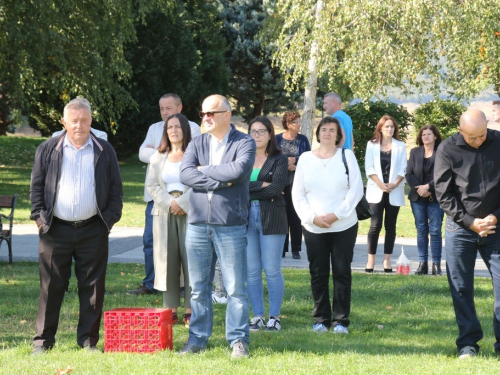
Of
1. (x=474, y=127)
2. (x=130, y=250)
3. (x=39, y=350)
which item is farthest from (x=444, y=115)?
(x=39, y=350)

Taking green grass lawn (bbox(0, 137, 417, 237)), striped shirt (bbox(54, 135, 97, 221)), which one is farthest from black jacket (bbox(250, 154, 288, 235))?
green grass lawn (bbox(0, 137, 417, 237))

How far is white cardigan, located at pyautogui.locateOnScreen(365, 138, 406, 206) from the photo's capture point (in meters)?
11.6

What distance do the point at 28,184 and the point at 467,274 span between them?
72.2 ft

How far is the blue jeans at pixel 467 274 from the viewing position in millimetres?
6883

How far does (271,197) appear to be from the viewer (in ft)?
26.2

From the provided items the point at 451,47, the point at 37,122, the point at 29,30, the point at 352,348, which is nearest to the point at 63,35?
the point at 29,30

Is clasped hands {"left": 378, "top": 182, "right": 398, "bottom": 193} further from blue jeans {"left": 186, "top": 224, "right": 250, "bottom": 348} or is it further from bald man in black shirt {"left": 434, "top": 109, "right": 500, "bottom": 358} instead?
blue jeans {"left": 186, "top": 224, "right": 250, "bottom": 348}

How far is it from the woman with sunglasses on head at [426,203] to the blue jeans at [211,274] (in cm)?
542

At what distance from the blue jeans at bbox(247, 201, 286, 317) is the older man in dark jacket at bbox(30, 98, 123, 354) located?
5.04 ft

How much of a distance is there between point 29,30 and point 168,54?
17533 millimetres

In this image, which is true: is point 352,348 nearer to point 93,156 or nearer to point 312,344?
point 312,344

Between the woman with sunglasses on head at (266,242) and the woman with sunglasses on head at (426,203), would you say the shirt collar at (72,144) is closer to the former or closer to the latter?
the woman with sunglasses on head at (266,242)

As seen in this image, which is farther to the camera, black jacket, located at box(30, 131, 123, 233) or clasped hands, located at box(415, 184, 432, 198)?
clasped hands, located at box(415, 184, 432, 198)

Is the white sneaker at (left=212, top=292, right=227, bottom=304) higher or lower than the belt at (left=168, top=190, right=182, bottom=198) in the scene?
lower
